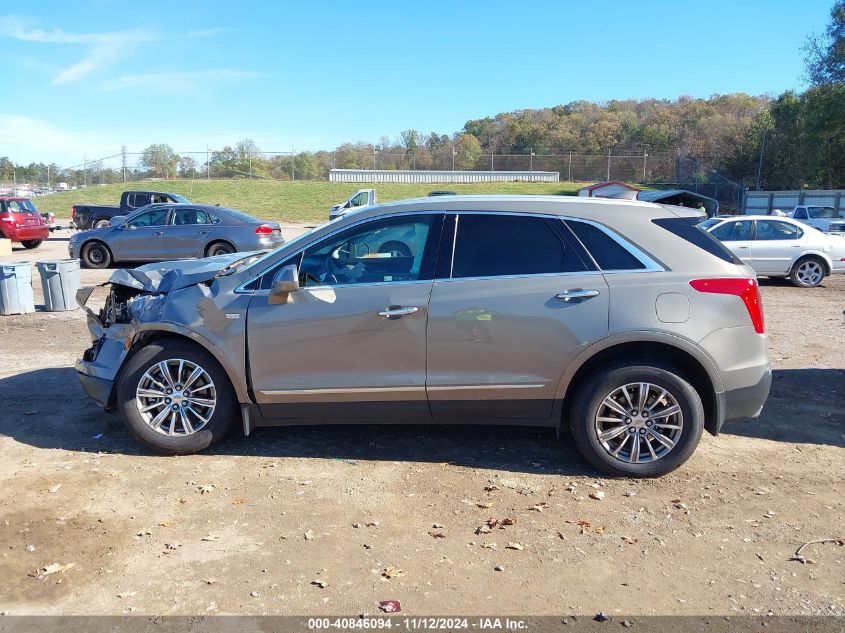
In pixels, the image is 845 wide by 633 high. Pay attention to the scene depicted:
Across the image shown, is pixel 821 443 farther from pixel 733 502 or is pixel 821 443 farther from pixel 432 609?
pixel 432 609

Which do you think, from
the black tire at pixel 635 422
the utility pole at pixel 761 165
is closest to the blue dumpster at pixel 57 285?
the black tire at pixel 635 422

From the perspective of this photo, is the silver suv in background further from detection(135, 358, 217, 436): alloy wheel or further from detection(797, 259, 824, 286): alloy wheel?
detection(797, 259, 824, 286): alloy wheel

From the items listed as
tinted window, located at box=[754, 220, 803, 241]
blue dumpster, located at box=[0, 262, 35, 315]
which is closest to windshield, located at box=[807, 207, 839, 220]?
tinted window, located at box=[754, 220, 803, 241]

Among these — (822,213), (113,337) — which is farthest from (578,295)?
(822,213)

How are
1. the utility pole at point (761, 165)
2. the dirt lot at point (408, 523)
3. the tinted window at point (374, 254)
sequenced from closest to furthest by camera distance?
the dirt lot at point (408, 523) < the tinted window at point (374, 254) < the utility pole at point (761, 165)

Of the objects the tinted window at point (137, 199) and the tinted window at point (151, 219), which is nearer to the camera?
the tinted window at point (151, 219)

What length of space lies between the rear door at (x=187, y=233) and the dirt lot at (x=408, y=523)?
10.4m

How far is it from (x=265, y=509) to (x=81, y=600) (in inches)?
44.2

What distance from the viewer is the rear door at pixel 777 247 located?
13.8 metres

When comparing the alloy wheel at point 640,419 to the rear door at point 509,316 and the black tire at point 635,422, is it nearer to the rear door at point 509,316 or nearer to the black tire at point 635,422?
the black tire at point 635,422

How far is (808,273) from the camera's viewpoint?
13.9m

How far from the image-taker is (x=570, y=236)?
15.0 ft

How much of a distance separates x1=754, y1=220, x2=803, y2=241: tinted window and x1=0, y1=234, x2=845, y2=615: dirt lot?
9.13 m

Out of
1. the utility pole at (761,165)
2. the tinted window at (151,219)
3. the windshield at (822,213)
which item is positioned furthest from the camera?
the utility pole at (761,165)
